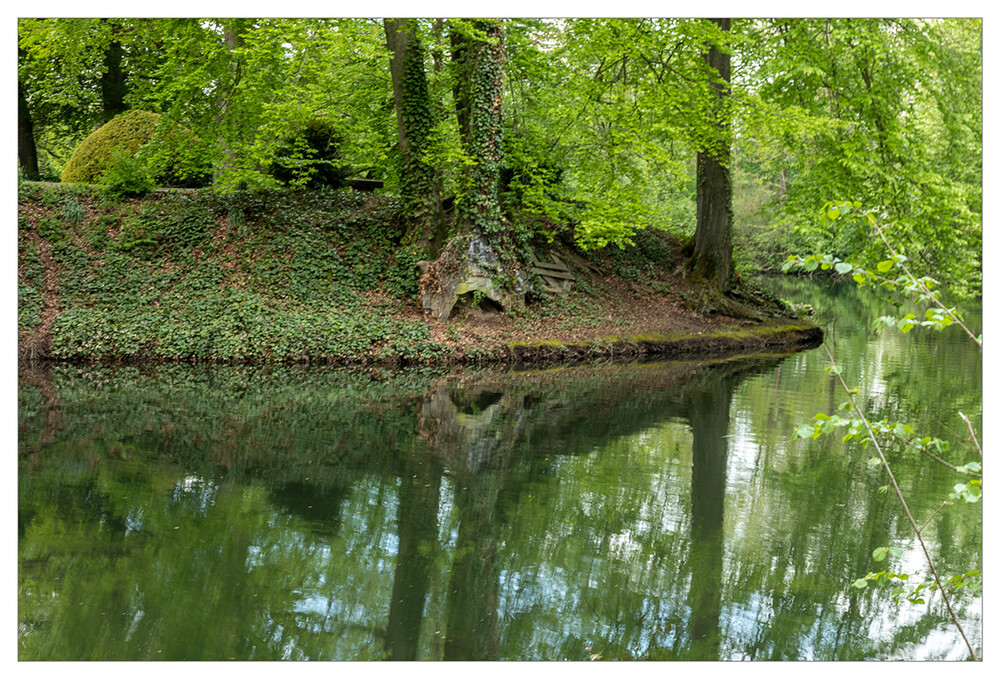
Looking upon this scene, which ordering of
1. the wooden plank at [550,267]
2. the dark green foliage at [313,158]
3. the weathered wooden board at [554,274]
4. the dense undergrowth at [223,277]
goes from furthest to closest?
the wooden plank at [550,267] → the weathered wooden board at [554,274] → the dark green foliage at [313,158] → the dense undergrowth at [223,277]

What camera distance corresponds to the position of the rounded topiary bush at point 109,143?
16766 mm

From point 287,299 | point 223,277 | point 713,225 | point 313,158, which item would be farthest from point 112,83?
point 713,225

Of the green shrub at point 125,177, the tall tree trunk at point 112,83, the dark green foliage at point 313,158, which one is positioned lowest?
the green shrub at point 125,177

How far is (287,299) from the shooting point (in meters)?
14.5

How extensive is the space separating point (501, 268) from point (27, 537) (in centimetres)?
1119

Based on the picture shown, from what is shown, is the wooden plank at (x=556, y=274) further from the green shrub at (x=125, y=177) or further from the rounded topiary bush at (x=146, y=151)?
the green shrub at (x=125, y=177)

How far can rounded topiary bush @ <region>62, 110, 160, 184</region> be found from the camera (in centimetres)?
1677

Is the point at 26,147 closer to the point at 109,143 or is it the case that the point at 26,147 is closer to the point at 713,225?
the point at 109,143

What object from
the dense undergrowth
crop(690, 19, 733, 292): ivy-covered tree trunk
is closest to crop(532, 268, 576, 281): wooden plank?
the dense undergrowth

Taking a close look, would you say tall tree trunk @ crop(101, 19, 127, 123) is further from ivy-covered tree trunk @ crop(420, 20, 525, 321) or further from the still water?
the still water

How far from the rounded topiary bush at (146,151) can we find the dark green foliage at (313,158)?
1.65 m

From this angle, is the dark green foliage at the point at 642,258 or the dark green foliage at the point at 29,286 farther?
the dark green foliage at the point at 642,258

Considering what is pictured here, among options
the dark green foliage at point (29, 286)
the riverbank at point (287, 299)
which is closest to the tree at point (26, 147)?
the riverbank at point (287, 299)

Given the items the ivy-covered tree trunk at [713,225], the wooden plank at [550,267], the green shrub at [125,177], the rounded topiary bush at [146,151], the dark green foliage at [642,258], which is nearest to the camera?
the rounded topiary bush at [146,151]
